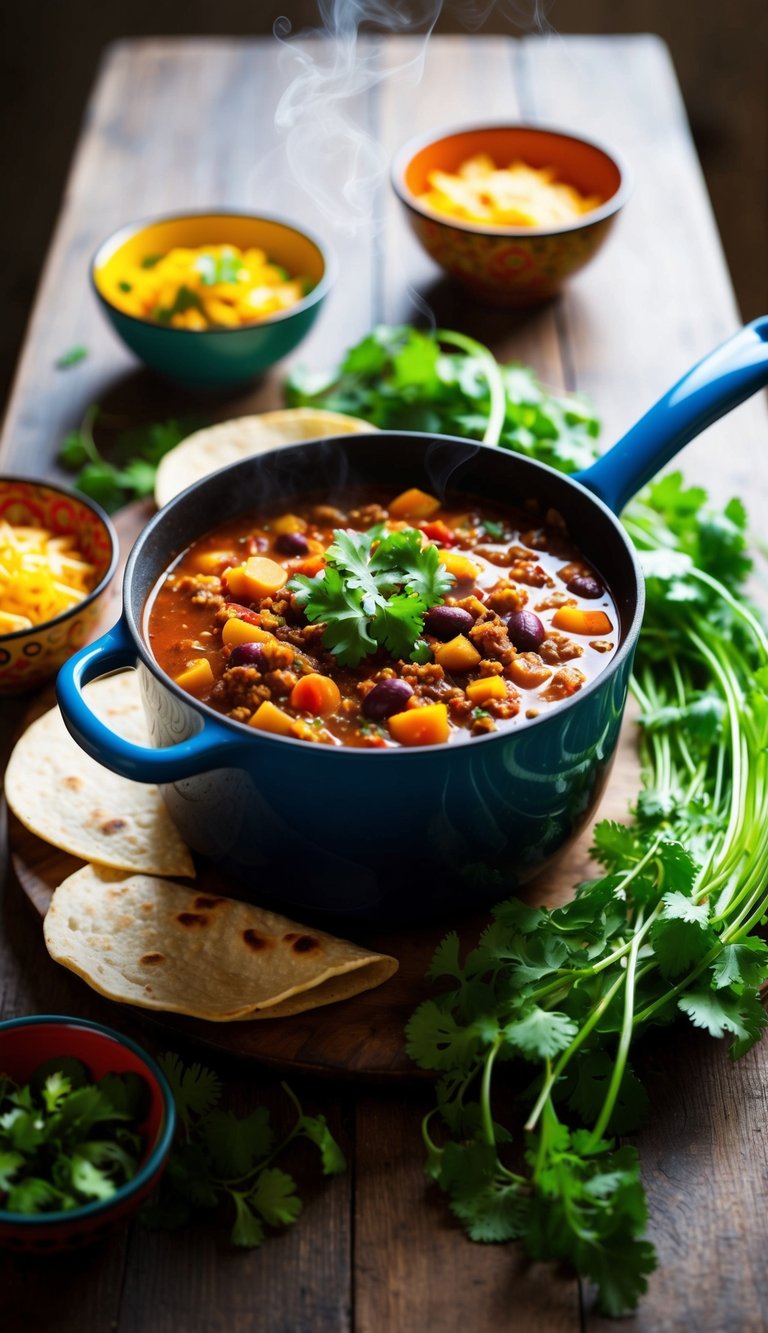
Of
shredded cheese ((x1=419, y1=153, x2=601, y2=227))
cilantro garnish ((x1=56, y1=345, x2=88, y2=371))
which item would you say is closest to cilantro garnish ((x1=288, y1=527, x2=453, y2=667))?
cilantro garnish ((x1=56, y1=345, x2=88, y2=371))

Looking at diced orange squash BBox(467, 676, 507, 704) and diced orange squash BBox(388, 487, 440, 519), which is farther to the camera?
diced orange squash BBox(388, 487, 440, 519)

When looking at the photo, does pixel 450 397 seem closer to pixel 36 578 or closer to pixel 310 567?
pixel 310 567

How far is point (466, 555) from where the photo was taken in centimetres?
323

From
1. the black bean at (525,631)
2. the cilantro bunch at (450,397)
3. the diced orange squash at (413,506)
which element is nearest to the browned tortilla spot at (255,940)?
the black bean at (525,631)

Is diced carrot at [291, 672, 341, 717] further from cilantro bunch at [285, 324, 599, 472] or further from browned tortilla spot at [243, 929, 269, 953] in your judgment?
cilantro bunch at [285, 324, 599, 472]

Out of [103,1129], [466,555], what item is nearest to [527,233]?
[466,555]

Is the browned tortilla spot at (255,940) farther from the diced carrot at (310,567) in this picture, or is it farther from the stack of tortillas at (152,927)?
the diced carrot at (310,567)

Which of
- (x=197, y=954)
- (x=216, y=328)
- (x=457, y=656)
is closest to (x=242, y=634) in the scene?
(x=457, y=656)

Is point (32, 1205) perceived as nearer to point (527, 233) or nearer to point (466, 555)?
point (466, 555)

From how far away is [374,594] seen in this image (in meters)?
2.81

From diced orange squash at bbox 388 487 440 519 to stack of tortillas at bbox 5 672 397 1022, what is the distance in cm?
93

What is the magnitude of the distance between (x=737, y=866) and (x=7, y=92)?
870 centimetres

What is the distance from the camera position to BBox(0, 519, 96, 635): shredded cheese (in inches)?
133

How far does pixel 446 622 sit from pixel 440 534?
455 mm
